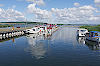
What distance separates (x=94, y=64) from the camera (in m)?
17.5

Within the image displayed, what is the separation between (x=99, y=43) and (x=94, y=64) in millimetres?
17662

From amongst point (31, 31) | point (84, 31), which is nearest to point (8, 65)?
point (84, 31)

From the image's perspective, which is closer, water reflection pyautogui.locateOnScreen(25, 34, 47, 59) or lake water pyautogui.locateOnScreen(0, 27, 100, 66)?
lake water pyautogui.locateOnScreen(0, 27, 100, 66)

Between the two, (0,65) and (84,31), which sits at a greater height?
(84,31)

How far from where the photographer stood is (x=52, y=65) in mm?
16781

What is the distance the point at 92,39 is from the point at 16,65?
Result: 26.4m

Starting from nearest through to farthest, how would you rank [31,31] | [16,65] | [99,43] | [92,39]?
[16,65] < [99,43] < [92,39] < [31,31]

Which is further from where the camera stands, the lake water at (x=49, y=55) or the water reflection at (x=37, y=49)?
the water reflection at (x=37, y=49)

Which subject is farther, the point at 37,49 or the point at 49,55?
the point at 37,49

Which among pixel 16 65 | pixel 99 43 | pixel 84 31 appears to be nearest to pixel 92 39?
pixel 99 43

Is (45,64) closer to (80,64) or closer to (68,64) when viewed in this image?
(68,64)

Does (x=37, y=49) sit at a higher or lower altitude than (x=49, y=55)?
higher

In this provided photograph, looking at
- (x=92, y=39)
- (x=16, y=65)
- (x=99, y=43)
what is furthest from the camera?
(x=92, y=39)

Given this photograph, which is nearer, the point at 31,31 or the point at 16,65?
the point at 16,65
